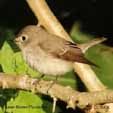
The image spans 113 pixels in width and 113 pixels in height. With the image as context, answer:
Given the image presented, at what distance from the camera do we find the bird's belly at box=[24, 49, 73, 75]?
10.2ft

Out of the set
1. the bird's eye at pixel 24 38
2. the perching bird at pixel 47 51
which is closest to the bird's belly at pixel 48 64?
the perching bird at pixel 47 51

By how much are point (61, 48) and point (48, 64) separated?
185 mm

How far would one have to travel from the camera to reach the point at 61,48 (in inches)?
131

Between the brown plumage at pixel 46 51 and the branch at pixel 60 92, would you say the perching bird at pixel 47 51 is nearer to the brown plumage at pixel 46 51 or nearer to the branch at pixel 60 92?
the brown plumage at pixel 46 51

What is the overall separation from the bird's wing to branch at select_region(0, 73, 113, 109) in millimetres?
446

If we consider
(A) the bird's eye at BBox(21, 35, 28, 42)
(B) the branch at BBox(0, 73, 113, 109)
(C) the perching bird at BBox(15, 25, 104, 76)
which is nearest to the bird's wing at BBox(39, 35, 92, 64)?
(C) the perching bird at BBox(15, 25, 104, 76)

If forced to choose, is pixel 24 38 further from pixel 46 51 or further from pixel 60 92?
pixel 60 92

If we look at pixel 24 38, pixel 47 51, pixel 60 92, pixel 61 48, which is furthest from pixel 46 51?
pixel 60 92

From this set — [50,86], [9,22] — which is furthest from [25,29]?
[50,86]

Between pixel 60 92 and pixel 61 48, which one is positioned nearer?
pixel 60 92

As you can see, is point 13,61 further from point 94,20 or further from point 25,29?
point 94,20

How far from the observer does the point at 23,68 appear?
128 inches

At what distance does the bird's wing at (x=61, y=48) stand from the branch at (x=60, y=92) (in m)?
0.45

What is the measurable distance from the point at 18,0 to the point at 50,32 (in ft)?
2.25
